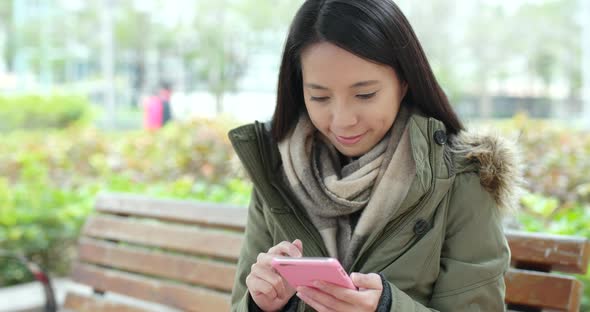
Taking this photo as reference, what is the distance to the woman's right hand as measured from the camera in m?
1.58

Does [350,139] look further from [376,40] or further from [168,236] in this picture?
[168,236]

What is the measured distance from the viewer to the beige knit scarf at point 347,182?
1709 millimetres

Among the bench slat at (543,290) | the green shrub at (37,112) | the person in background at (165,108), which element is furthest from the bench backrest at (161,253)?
the green shrub at (37,112)

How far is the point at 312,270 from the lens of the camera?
1.36 meters

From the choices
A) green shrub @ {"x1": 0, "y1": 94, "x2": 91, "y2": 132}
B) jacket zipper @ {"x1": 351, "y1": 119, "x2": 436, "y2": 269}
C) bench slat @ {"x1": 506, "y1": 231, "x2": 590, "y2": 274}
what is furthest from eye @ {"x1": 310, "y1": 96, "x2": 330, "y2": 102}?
green shrub @ {"x1": 0, "y1": 94, "x2": 91, "y2": 132}

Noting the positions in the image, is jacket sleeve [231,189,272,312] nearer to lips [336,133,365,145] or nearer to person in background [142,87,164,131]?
lips [336,133,365,145]

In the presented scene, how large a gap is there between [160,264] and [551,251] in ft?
4.91

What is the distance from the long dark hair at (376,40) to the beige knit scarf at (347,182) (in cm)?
9

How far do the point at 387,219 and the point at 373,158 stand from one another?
16 cm

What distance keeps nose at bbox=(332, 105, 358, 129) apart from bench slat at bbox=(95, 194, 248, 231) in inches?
37.4

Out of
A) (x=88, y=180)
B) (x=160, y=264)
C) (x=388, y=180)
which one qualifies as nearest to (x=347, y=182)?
(x=388, y=180)

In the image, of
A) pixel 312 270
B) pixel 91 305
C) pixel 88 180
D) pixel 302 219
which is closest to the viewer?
pixel 312 270

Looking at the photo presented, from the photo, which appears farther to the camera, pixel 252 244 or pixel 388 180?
pixel 252 244

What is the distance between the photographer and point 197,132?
5.59 meters
